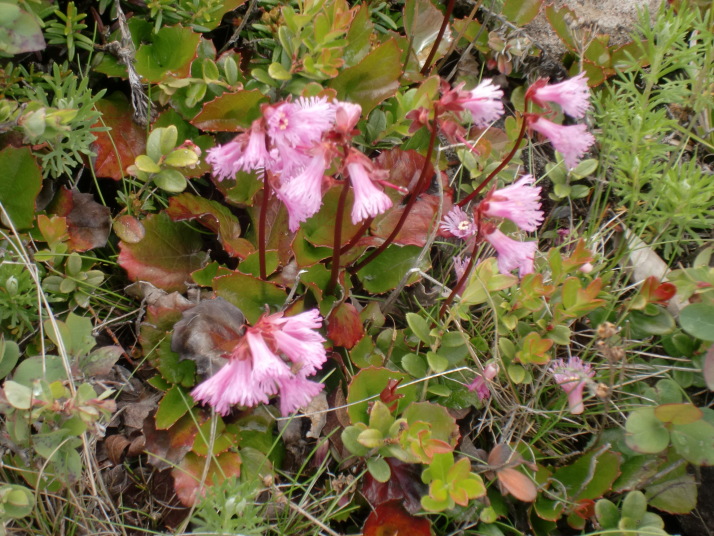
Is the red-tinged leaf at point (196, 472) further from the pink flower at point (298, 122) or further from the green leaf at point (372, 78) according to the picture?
the green leaf at point (372, 78)

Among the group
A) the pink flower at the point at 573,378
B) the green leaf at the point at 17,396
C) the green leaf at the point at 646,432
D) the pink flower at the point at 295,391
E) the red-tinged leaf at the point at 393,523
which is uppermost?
the green leaf at the point at 646,432

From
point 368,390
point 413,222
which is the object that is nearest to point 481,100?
point 413,222

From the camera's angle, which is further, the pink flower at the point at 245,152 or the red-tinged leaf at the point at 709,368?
the red-tinged leaf at the point at 709,368

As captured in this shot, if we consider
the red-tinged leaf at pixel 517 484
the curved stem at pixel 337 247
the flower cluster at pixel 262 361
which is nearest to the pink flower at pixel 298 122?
the curved stem at pixel 337 247

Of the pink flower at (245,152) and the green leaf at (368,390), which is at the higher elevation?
the pink flower at (245,152)

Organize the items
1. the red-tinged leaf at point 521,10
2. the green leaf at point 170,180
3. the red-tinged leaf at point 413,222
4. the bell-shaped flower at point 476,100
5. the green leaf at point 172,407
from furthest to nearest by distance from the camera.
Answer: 1. the red-tinged leaf at point 521,10
2. the red-tinged leaf at point 413,222
3. the green leaf at point 170,180
4. the green leaf at point 172,407
5. the bell-shaped flower at point 476,100

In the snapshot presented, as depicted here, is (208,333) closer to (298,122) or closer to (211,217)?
(211,217)

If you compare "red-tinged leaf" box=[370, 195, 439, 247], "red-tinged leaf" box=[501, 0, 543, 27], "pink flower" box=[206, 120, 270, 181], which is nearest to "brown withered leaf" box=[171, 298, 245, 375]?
"pink flower" box=[206, 120, 270, 181]

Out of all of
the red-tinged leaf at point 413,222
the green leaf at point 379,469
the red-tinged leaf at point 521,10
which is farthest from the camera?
the red-tinged leaf at point 521,10
